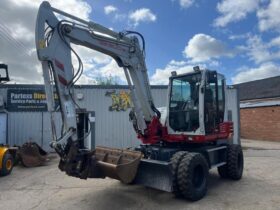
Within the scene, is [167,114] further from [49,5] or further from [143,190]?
[49,5]

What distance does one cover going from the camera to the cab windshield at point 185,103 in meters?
8.25

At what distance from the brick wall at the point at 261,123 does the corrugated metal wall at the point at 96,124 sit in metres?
11.5

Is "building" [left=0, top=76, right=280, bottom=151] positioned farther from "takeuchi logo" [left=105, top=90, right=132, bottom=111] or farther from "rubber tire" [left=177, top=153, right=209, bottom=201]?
"rubber tire" [left=177, top=153, right=209, bottom=201]

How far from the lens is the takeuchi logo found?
55.5 feet

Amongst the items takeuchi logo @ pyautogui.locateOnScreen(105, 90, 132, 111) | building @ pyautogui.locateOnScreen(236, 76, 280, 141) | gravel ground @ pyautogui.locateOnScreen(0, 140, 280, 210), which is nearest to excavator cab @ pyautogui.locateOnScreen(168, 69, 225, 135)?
gravel ground @ pyautogui.locateOnScreen(0, 140, 280, 210)

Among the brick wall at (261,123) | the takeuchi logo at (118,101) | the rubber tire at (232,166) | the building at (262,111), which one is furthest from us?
the building at (262,111)

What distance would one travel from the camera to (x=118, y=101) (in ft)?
55.6

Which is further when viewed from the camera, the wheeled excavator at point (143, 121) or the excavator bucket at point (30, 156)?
the excavator bucket at point (30, 156)

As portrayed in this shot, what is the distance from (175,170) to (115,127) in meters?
10.1

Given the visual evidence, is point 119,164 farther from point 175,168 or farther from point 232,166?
point 232,166

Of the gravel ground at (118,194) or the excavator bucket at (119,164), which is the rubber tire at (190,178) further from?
the excavator bucket at (119,164)

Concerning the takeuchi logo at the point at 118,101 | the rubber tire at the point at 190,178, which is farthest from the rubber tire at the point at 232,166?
the takeuchi logo at the point at 118,101

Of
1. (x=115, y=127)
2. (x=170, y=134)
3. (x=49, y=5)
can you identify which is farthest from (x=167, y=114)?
(x=115, y=127)

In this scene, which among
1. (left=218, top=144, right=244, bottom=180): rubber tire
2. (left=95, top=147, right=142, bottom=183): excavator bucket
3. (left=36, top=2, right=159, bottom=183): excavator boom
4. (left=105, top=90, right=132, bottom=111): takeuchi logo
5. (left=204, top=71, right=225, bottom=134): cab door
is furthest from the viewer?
(left=105, top=90, right=132, bottom=111): takeuchi logo
